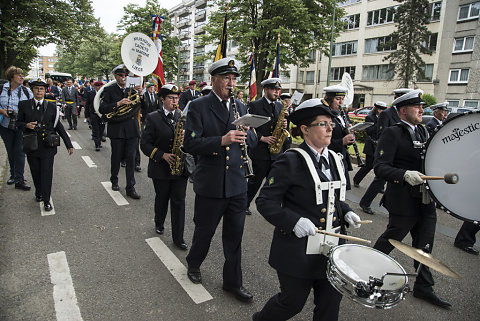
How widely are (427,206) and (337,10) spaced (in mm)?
21257

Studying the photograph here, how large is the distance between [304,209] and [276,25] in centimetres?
2115

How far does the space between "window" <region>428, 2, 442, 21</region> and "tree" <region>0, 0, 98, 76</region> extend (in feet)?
115

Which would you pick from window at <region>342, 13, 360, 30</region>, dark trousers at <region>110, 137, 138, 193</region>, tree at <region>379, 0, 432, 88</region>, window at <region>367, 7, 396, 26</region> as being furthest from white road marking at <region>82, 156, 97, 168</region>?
window at <region>342, 13, 360, 30</region>

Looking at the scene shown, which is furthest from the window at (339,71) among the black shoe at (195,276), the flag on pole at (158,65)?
the black shoe at (195,276)

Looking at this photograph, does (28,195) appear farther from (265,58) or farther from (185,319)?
(265,58)

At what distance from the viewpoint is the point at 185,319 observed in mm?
2969

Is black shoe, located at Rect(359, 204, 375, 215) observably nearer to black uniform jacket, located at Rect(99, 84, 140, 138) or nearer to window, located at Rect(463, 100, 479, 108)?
black uniform jacket, located at Rect(99, 84, 140, 138)

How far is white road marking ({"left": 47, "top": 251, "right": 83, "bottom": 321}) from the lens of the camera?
298 centimetres

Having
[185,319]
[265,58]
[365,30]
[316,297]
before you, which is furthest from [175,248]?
[365,30]

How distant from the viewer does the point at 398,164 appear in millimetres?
3600

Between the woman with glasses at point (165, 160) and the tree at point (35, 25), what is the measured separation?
20.6 m

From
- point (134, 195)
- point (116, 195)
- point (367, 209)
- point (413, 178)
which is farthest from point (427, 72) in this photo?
point (413, 178)

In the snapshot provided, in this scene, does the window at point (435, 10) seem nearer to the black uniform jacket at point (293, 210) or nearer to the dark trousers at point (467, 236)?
the dark trousers at point (467, 236)

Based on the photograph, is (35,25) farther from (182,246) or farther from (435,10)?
(435,10)
